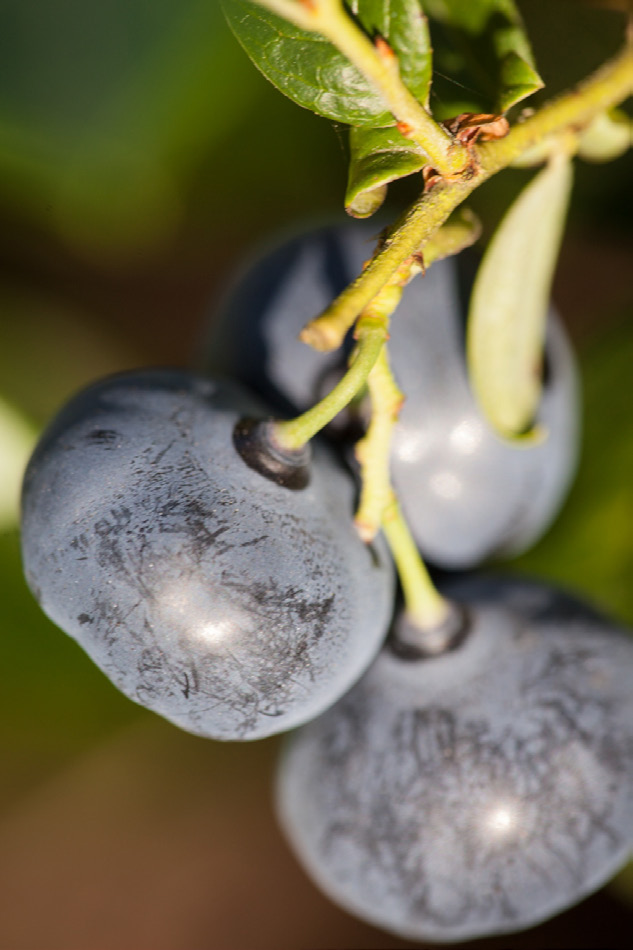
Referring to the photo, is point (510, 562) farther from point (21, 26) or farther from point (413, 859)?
point (21, 26)

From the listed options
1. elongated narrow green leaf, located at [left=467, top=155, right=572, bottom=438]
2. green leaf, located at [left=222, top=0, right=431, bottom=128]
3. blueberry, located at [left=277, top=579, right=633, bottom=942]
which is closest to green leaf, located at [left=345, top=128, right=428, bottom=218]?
green leaf, located at [left=222, top=0, right=431, bottom=128]

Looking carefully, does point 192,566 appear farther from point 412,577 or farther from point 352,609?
point 412,577

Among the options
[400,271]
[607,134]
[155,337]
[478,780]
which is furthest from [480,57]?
[155,337]

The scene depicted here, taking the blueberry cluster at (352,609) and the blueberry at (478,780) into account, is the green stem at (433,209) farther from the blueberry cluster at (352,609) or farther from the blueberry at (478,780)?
the blueberry at (478,780)

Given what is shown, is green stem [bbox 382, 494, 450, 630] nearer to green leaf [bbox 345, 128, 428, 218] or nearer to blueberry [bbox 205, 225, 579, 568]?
blueberry [bbox 205, 225, 579, 568]

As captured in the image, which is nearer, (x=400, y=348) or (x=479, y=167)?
(x=479, y=167)

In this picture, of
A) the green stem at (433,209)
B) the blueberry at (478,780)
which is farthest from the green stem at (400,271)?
the blueberry at (478,780)

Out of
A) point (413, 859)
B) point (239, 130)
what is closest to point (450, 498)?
point (413, 859)
